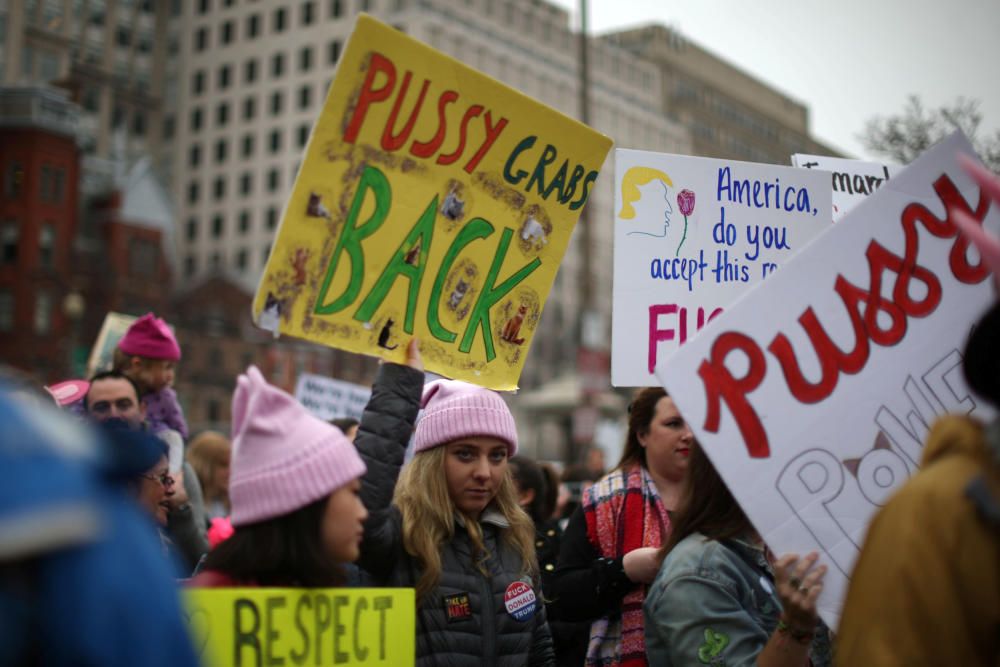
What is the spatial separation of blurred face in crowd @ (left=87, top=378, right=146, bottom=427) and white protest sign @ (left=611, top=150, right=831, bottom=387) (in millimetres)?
2215

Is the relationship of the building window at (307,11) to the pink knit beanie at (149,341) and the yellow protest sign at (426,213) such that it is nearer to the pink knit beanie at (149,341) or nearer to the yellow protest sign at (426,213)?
the pink knit beanie at (149,341)

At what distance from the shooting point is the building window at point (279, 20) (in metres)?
90.5

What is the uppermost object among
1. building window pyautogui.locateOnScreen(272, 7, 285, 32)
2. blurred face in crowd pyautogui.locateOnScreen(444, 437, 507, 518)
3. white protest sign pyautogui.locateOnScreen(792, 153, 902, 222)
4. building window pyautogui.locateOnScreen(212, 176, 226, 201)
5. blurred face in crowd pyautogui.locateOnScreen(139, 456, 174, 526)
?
building window pyautogui.locateOnScreen(272, 7, 285, 32)

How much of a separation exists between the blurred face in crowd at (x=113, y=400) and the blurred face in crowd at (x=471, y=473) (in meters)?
1.77

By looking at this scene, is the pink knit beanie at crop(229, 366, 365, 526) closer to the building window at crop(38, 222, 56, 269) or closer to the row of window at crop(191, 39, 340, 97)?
the building window at crop(38, 222, 56, 269)

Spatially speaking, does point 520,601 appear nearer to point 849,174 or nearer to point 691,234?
point 691,234

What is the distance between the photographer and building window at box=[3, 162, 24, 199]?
6191cm

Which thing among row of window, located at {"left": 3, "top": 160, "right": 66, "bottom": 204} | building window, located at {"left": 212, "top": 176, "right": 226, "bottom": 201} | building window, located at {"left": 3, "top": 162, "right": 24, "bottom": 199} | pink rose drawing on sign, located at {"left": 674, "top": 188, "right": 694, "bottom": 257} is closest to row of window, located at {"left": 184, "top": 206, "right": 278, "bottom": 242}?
building window, located at {"left": 212, "top": 176, "right": 226, "bottom": 201}

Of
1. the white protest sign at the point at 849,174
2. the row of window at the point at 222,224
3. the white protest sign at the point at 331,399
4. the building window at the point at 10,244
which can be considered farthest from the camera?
the row of window at the point at 222,224

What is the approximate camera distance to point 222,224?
9000 centimetres

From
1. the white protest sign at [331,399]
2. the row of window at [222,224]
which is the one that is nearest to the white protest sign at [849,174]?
the white protest sign at [331,399]

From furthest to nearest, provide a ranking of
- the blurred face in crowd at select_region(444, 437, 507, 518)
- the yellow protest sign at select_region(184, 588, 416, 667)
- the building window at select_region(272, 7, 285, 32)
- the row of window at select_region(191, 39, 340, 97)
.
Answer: the building window at select_region(272, 7, 285, 32)
the row of window at select_region(191, 39, 340, 97)
the blurred face in crowd at select_region(444, 437, 507, 518)
the yellow protest sign at select_region(184, 588, 416, 667)

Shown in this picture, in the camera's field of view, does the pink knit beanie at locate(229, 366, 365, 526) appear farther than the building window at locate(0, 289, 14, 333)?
No

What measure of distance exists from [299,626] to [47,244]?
212 ft
